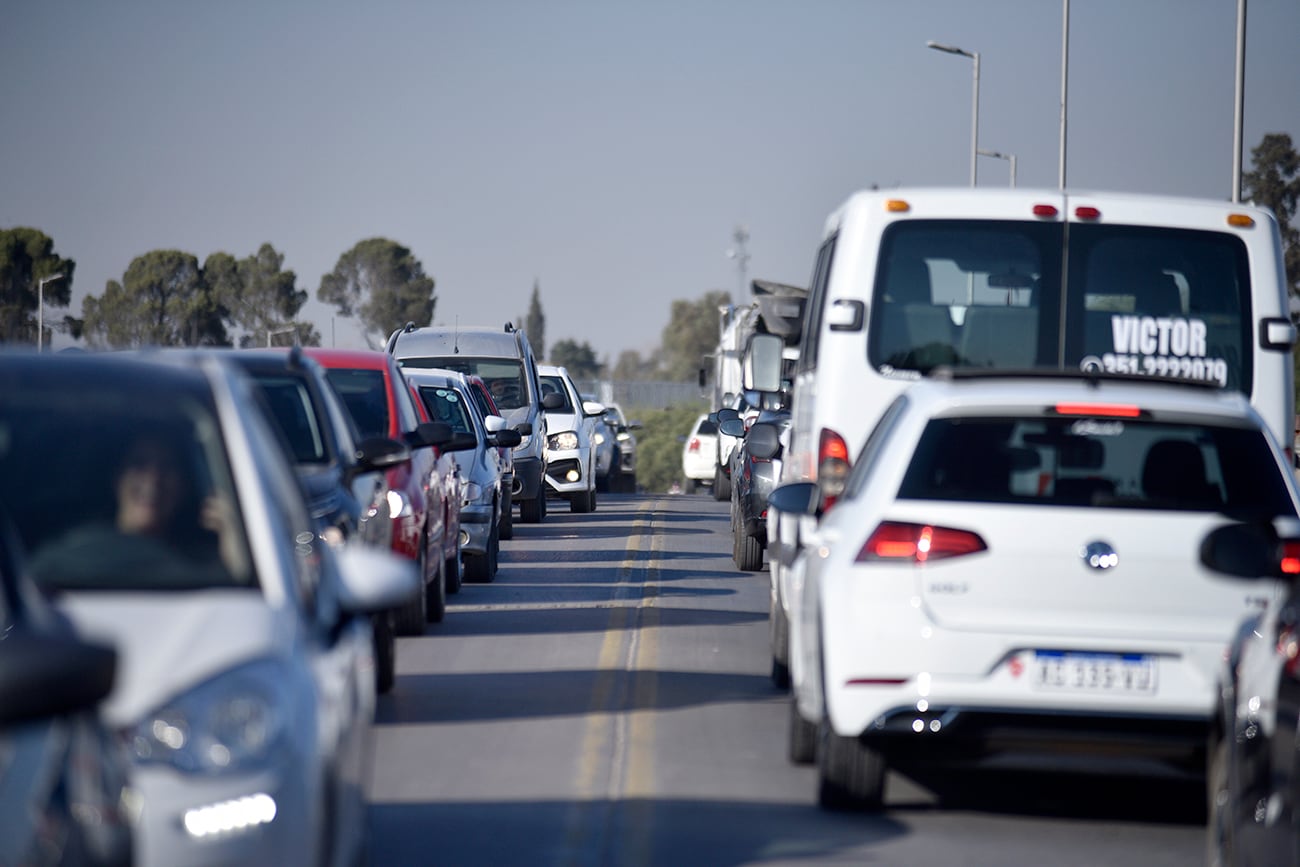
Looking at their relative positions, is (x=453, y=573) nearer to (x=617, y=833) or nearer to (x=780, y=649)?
(x=780, y=649)

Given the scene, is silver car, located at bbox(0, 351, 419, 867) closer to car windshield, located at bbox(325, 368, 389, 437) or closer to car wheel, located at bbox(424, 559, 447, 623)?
car windshield, located at bbox(325, 368, 389, 437)

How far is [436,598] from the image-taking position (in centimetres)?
1384

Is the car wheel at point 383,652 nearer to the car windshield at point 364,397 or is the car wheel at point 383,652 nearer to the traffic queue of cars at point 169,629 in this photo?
the car windshield at point 364,397

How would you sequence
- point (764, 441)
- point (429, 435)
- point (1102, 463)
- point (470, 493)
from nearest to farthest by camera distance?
point (1102, 463) → point (429, 435) → point (764, 441) → point (470, 493)

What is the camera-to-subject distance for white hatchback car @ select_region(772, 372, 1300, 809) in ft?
23.0

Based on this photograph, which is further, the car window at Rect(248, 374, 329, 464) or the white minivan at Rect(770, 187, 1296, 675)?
the car window at Rect(248, 374, 329, 464)

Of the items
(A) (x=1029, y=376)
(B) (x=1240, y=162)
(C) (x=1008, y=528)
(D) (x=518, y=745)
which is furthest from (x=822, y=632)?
(B) (x=1240, y=162)

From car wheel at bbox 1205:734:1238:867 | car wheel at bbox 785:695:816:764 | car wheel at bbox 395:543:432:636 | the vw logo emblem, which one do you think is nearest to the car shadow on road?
car wheel at bbox 785:695:816:764

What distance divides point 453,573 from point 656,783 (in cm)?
772

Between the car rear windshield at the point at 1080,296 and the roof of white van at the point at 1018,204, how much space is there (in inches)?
2.3

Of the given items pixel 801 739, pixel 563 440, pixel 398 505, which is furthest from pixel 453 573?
pixel 563 440

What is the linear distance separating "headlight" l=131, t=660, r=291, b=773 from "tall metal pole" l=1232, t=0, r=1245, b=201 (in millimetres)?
24295

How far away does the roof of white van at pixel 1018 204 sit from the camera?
9.99 metres

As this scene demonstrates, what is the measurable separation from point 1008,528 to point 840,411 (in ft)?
8.91
